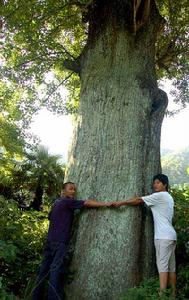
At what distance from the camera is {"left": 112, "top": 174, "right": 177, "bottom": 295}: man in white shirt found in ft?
19.1

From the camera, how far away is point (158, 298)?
4844 mm

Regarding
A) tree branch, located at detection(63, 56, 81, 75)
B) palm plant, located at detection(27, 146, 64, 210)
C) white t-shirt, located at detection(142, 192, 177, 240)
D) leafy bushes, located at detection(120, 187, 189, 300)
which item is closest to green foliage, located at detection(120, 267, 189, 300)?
leafy bushes, located at detection(120, 187, 189, 300)

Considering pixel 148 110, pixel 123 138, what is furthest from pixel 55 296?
pixel 148 110

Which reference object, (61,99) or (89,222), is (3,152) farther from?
(89,222)

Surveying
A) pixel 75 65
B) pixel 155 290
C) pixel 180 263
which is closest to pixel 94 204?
pixel 155 290

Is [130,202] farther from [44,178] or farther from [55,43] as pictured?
[44,178]

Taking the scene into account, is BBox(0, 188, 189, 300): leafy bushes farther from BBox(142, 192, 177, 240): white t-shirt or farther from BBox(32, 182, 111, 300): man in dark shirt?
BBox(142, 192, 177, 240): white t-shirt

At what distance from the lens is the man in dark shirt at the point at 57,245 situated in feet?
18.5

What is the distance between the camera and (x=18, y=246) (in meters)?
7.02

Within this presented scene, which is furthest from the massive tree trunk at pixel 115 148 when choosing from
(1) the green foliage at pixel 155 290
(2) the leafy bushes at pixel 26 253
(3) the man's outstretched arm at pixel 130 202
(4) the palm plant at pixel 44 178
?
(4) the palm plant at pixel 44 178

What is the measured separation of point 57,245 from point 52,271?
1.24 ft

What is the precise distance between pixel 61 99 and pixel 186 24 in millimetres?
4164

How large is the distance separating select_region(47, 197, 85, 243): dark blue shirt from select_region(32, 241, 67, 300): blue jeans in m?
0.13

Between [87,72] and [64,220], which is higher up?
[87,72]
